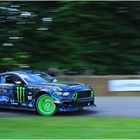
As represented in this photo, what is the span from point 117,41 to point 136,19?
1.63 m

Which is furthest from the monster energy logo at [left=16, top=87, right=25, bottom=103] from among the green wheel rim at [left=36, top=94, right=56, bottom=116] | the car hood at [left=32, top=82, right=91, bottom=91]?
the car hood at [left=32, top=82, right=91, bottom=91]

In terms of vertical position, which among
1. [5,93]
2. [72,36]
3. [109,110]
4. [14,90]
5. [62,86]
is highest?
[72,36]

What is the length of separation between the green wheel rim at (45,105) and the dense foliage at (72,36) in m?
11.3

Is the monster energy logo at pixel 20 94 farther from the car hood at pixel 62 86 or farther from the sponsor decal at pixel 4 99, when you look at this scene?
the car hood at pixel 62 86

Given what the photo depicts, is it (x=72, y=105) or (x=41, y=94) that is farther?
(x=41, y=94)

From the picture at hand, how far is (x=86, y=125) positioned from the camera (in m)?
11.9

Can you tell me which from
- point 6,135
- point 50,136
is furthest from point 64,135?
point 6,135

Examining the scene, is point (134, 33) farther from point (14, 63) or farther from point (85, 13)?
point (14, 63)

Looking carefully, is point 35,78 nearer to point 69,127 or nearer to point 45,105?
point 45,105

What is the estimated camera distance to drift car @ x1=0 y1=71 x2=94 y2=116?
47.4 feet

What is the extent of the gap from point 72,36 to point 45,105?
12.6m

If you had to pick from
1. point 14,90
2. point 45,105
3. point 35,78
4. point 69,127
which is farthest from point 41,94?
point 69,127

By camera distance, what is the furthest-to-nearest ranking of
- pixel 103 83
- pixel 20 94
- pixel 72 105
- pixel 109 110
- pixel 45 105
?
pixel 103 83 → pixel 109 110 → pixel 20 94 → pixel 45 105 → pixel 72 105

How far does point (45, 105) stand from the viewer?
1466 centimetres
